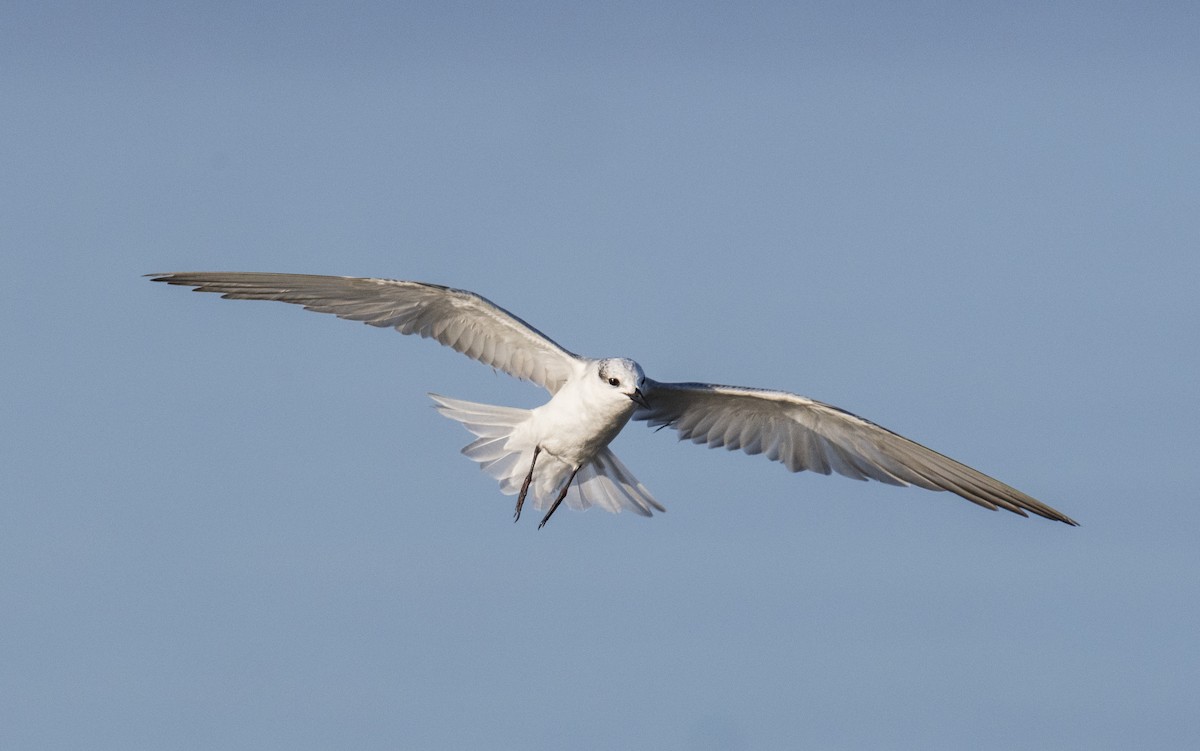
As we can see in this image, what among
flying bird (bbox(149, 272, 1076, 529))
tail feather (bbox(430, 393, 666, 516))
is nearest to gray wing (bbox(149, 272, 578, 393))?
flying bird (bbox(149, 272, 1076, 529))

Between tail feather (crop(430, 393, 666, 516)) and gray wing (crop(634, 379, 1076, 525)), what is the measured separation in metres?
0.65

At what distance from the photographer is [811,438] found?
12.6m

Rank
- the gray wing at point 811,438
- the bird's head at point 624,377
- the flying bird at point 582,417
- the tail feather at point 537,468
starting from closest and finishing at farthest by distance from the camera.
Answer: the bird's head at point 624,377
the flying bird at point 582,417
the gray wing at point 811,438
the tail feather at point 537,468

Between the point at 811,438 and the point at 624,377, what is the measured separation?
7.42ft

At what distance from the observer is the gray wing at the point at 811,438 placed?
11.9 meters

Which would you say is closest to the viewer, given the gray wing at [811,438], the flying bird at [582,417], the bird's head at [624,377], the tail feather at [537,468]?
the bird's head at [624,377]

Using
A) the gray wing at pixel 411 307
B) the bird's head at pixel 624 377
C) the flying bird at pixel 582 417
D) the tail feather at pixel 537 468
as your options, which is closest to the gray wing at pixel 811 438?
the flying bird at pixel 582 417

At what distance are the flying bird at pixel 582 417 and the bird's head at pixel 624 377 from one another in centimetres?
1

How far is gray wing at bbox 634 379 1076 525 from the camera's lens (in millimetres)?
11906

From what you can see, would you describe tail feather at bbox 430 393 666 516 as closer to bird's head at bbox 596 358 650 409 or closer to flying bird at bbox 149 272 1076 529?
flying bird at bbox 149 272 1076 529

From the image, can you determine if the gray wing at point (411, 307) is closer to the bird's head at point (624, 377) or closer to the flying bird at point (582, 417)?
the flying bird at point (582, 417)

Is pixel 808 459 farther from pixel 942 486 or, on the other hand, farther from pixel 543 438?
pixel 543 438

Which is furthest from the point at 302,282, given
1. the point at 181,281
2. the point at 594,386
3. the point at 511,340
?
the point at 594,386

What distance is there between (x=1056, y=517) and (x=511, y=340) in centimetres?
497
